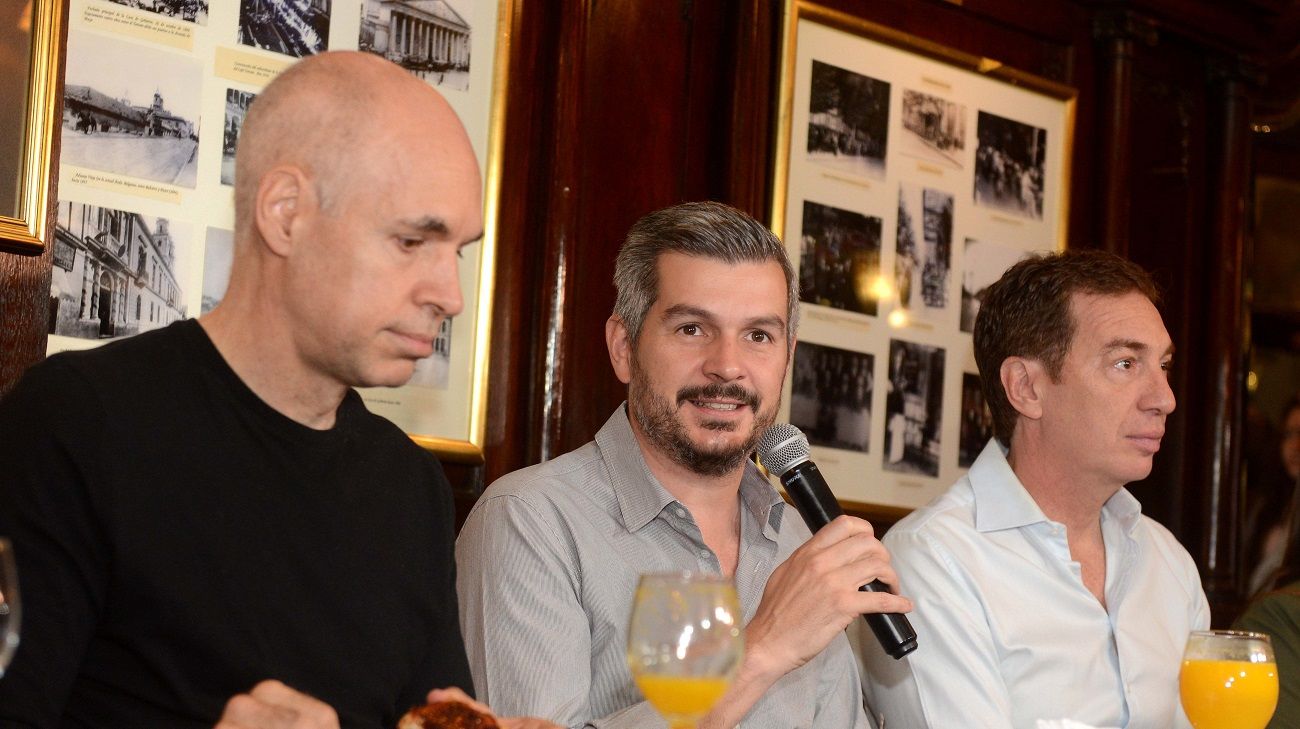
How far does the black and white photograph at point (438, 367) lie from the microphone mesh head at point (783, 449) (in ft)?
2.56

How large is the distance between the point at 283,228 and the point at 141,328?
1.07 m

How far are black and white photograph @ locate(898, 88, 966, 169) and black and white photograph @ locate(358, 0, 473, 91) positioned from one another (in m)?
1.26

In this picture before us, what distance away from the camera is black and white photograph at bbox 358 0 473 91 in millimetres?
2844

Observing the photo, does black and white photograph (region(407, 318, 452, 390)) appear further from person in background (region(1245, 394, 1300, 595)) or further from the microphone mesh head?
person in background (region(1245, 394, 1300, 595))

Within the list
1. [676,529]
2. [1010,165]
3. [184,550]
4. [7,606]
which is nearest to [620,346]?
[676,529]

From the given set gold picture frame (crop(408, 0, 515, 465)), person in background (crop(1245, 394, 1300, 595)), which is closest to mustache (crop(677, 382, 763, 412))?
gold picture frame (crop(408, 0, 515, 465))

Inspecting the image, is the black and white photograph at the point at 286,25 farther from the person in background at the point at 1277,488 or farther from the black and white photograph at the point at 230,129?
the person in background at the point at 1277,488

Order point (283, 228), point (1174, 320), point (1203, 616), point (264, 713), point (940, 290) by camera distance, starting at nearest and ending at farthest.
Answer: point (264, 713) → point (283, 228) → point (1203, 616) → point (940, 290) → point (1174, 320)

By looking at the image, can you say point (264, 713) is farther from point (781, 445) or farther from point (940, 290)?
point (940, 290)

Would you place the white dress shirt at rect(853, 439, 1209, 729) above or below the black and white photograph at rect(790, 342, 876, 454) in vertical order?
below

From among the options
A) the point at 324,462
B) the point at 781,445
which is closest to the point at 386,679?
the point at 324,462

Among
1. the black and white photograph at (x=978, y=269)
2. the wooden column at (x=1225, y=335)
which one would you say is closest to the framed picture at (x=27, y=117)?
the black and white photograph at (x=978, y=269)

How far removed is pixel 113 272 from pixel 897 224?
196cm

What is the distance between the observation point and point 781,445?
232cm
